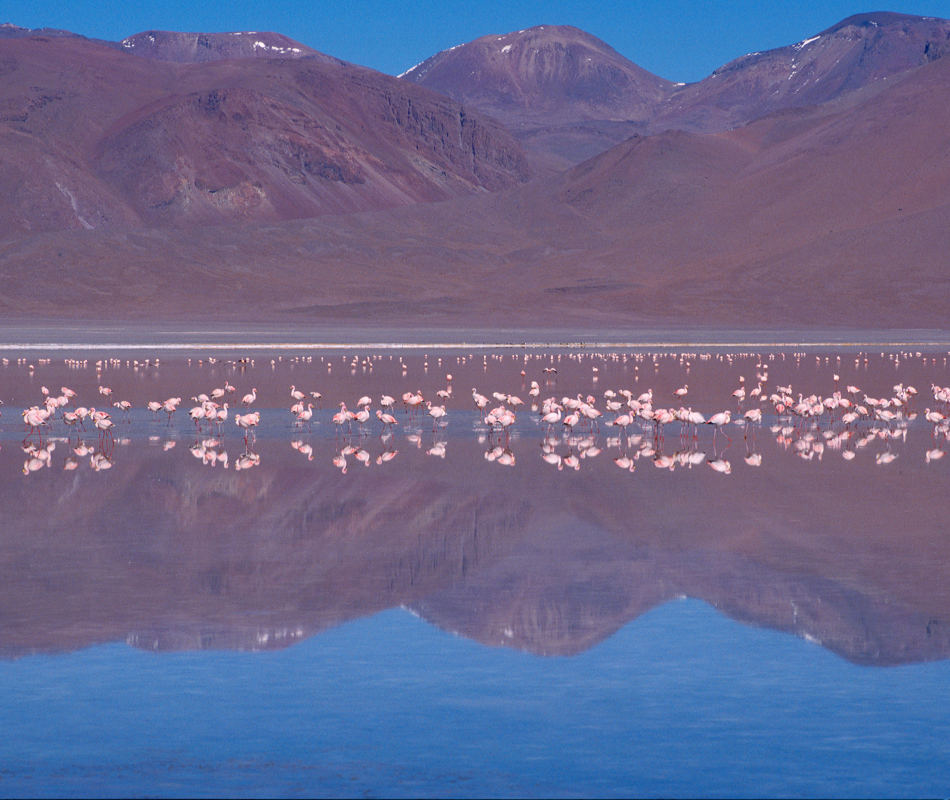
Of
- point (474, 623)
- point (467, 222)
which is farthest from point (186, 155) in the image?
point (474, 623)

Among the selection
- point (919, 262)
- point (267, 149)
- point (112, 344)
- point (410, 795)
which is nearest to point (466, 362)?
point (112, 344)

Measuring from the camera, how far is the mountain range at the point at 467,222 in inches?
3885

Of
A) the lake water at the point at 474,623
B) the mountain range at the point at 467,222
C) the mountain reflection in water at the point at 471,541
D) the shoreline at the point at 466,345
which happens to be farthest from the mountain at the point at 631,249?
the lake water at the point at 474,623

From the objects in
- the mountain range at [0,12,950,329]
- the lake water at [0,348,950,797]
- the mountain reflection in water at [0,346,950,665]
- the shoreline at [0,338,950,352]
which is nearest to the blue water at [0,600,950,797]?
the lake water at [0,348,950,797]

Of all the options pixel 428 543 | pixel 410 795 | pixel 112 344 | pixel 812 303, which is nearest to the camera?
pixel 410 795

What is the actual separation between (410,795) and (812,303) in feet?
300

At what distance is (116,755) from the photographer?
6.87 meters

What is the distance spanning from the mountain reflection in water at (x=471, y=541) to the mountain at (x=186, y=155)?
135 meters

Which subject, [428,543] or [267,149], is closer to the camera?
[428,543]

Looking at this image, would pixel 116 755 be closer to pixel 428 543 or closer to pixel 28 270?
pixel 428 543

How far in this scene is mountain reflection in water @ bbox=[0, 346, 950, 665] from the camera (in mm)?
9594

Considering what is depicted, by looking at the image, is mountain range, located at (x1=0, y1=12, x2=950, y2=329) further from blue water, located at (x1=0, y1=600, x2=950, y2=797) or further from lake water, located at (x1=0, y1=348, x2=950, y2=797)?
blue water, located at (x1=0, y1=600, x2=950, y2=797)

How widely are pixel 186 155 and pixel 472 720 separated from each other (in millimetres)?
169814

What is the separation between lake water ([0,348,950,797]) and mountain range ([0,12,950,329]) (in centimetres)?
7288
